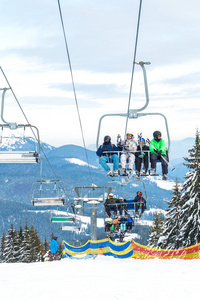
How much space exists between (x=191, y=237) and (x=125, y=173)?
1480cm

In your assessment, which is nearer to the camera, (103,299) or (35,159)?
(103,299)

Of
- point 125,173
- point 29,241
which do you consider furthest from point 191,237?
point 29,241

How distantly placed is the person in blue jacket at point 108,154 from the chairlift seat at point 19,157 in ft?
11.3

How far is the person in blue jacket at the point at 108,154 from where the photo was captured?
15836 millimetres

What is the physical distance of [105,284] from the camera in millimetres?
11305

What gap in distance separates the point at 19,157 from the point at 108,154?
4326 millimetres

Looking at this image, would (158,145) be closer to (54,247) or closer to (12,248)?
(54,247)

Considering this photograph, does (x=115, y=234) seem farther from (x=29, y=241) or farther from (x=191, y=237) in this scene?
(x=29, y=241)

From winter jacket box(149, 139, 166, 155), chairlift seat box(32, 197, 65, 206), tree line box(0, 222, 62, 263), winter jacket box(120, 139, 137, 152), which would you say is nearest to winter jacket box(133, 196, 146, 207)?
winter jacket box(120, 139, 137, 152)

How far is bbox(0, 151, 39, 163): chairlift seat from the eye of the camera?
12.5 m

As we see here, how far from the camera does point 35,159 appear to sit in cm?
1290

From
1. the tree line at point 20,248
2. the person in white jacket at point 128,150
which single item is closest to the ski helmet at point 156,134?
the person in white jacket at point 128,150

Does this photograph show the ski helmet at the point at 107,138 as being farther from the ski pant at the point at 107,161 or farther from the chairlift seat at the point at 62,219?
the chairlift seat at the point at 62,219

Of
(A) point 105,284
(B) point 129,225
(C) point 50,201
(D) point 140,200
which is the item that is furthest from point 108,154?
(C) point 50,201
